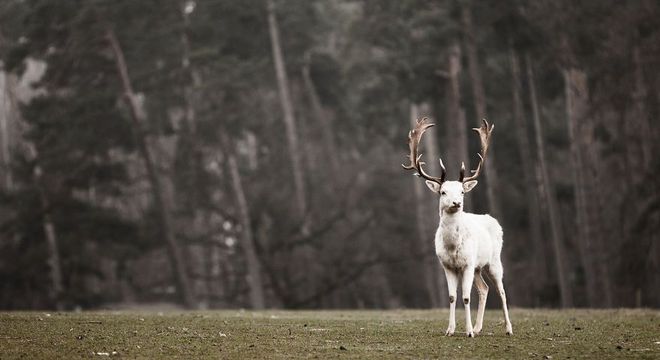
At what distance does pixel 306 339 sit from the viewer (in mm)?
15516

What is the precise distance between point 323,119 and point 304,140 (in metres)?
2.19

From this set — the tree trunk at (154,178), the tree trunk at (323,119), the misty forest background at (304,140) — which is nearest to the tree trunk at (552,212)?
the misty forest background at (304,140)

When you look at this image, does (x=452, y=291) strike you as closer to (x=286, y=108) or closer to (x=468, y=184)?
(x=468, y=184)

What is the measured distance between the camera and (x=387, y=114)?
2180 inches

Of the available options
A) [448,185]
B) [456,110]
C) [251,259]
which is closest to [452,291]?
[448,185]

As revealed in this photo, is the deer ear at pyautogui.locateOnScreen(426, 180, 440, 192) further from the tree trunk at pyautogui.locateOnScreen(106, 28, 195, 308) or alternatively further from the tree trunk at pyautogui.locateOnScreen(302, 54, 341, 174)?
the tree trunk at pyautogui.locateOnScreen(302, 54, 341, 174)

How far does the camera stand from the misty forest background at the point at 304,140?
4034 centimetres

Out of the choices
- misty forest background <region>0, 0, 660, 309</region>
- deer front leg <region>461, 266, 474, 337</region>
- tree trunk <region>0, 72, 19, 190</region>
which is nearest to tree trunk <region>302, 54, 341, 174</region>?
misty forest background <region>0, 0, 660, 309</region>

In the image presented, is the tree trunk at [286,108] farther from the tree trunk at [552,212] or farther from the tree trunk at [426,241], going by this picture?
the tree trunk at [552,212]

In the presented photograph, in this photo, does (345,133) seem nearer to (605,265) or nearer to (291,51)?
(291,51)

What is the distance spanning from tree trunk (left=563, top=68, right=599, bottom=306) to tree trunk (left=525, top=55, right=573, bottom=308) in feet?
4.47

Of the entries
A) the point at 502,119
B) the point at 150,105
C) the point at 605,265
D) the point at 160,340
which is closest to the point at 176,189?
the point at 150,105

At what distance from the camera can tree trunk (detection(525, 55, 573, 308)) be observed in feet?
135

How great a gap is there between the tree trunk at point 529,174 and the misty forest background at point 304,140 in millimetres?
167
